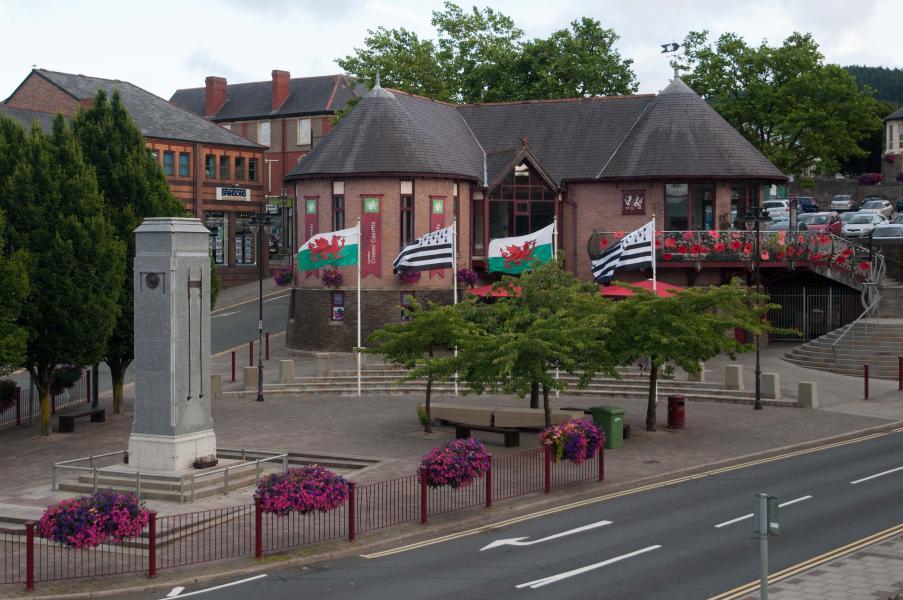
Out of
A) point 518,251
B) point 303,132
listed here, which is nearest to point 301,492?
point 518,251

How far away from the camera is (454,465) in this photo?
21.6 meters

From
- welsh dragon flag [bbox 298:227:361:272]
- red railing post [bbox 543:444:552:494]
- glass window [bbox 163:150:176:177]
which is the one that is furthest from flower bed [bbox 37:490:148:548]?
glass window [bbox 163:150:176:177]

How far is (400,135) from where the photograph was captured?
49.1 metres

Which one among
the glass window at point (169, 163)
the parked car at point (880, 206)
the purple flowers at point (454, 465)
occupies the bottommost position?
the purple flowers at point (454, 465)

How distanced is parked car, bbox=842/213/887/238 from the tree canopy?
51.8ft

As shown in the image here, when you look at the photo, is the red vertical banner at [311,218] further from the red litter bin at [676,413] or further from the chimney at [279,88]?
the chimney at [279,88]

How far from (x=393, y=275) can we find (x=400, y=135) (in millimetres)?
6067

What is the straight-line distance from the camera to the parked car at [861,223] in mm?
69000

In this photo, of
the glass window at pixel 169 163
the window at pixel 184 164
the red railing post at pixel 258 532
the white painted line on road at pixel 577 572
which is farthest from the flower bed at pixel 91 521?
the window at pixel 184 164

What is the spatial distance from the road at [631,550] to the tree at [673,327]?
17.4ft

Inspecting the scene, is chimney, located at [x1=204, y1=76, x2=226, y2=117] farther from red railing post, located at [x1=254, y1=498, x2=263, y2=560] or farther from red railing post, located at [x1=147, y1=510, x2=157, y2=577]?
red railing post, located at [x1=147, y1=510, x2=157, y2=577]

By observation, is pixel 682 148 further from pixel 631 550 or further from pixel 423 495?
pixel 631 550

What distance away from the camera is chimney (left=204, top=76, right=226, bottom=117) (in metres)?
96.4

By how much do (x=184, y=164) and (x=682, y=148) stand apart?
35.2 m
